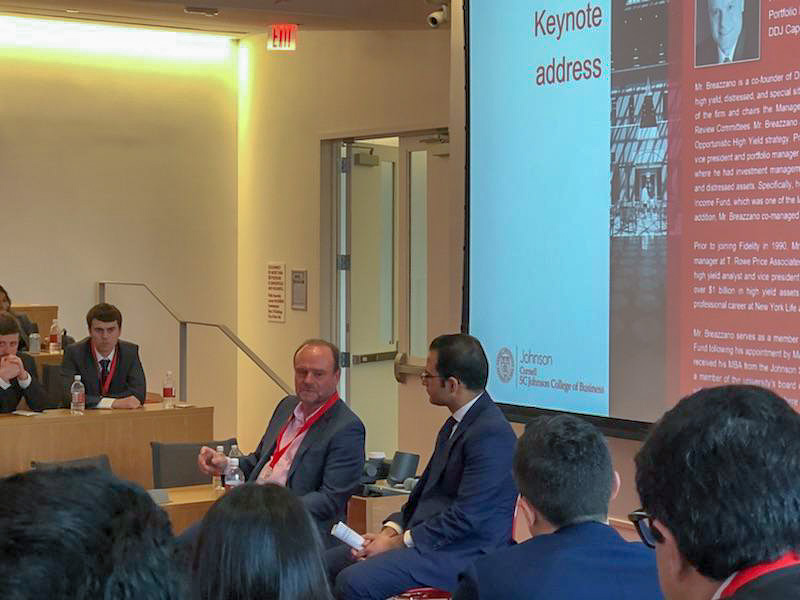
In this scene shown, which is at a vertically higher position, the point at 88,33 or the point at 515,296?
the point at 88,33

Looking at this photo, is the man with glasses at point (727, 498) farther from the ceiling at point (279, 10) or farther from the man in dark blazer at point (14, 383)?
the man in dark blazer at point (14, 383)

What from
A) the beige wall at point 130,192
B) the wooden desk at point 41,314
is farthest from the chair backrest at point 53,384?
the beige wall at point 130,192

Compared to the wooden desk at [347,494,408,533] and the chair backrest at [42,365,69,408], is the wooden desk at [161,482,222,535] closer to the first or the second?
the wooden desk at [347,494,408,533]

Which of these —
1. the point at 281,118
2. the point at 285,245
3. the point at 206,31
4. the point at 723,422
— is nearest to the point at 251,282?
the point at 285,245

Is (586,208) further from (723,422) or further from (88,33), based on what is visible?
(88,33)

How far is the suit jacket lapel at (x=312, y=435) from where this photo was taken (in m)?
4.55

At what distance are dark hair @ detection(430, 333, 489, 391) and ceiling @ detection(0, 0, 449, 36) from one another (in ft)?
9.61

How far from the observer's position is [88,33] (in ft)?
30.9

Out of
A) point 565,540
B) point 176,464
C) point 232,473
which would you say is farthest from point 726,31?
point 176,464

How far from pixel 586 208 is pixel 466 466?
3.66 feet

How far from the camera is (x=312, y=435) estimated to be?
15.0ft

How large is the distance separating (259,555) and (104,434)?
4666 millimetres

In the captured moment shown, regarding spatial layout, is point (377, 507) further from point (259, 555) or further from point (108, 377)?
point (259, 555)

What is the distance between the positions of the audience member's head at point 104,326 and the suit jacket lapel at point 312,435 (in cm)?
254
